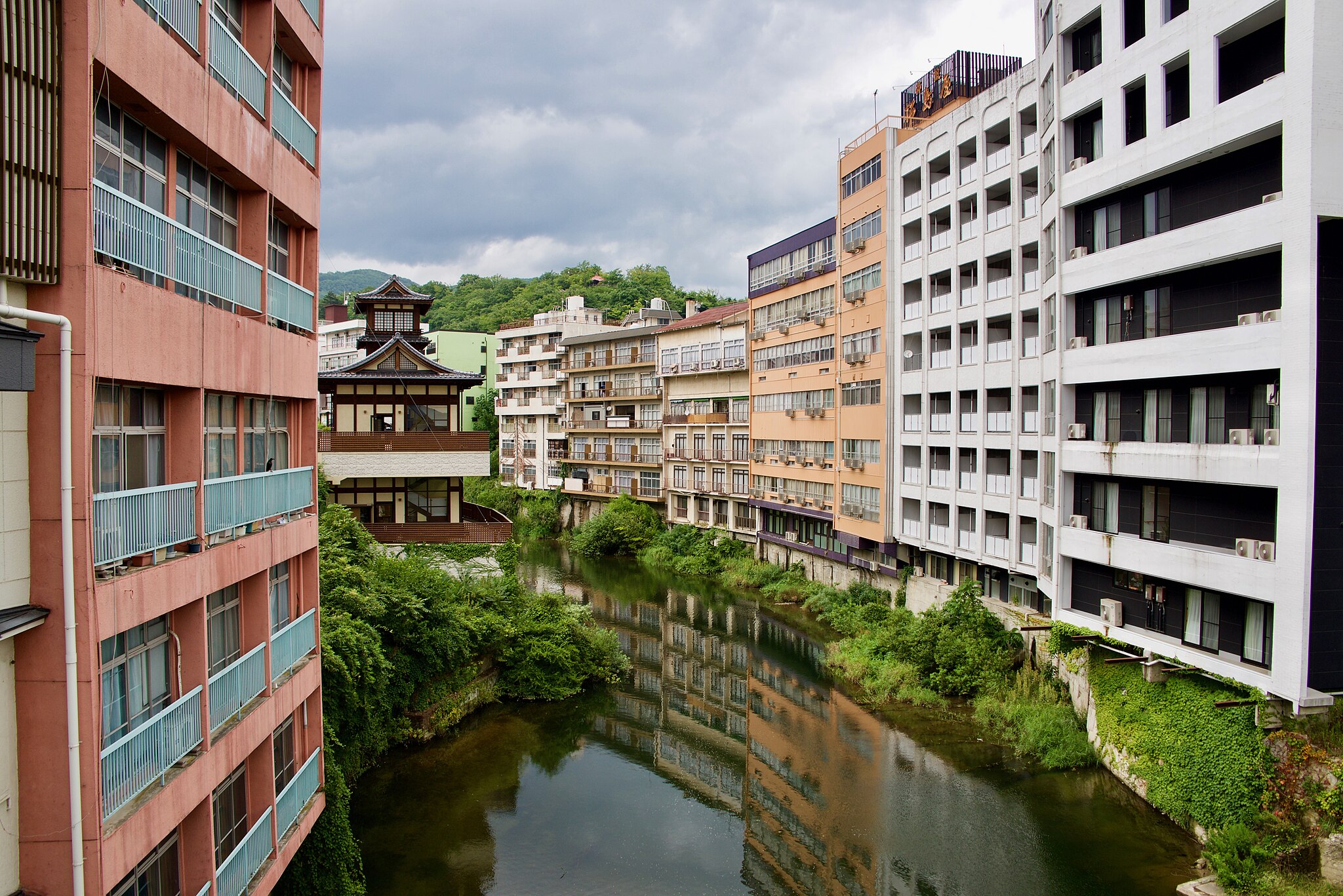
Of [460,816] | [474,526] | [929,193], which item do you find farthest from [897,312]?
[460,816]

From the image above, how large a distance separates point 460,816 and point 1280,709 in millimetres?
17075

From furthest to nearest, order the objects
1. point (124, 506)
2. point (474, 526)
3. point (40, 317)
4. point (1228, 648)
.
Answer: point (474, 526) < point (1228, 648) < point (124, 506) < point (40, 317)

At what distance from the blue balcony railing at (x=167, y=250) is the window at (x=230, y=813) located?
588 centimetres

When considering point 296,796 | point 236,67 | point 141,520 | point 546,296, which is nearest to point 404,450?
point 296,796

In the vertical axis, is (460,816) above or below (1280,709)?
below

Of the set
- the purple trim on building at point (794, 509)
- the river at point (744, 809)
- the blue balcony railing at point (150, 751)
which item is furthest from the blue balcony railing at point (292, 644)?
the purple trim on building at point (794, 509)

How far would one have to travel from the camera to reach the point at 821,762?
2308 cm

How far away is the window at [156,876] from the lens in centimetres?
848

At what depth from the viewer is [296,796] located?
12.5 m

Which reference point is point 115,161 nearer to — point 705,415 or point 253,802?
point 253,802

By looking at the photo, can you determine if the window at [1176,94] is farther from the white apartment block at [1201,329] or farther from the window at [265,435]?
the window at [265,435]

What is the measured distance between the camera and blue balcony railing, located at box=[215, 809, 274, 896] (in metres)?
9.93

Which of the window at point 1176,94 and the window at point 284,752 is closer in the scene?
the window at point 284,752

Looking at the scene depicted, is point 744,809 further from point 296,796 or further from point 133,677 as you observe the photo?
point 133,677
